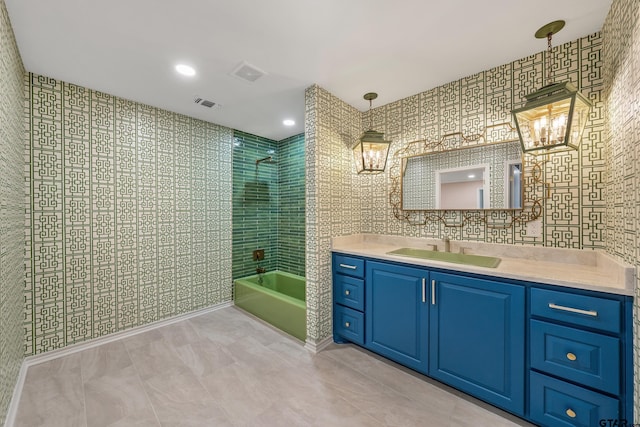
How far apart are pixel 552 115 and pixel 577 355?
1.32 m

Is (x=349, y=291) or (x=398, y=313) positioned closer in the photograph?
(x=398, y=313)

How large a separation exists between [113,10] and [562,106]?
2635 mm

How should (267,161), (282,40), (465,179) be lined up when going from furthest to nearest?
(267,161)
(465,179)
(282,40)

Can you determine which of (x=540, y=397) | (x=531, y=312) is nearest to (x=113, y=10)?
(x=531, y=312)

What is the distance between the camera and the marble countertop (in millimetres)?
1266

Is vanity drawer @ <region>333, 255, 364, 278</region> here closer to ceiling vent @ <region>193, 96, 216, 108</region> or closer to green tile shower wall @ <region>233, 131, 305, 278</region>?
green tile shower wall @ <region>233, 131, 305, 278</region>

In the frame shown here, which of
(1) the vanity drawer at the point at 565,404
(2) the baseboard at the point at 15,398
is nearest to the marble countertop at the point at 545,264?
(1) the vanity drawer at the point at 565,404

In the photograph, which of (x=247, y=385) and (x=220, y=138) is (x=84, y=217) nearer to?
(x=220, y=138)

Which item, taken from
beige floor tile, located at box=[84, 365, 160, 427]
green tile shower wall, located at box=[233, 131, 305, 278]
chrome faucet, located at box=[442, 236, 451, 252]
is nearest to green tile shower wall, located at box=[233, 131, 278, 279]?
green tile shower wall, located at box=[233, 131, 305, 278]

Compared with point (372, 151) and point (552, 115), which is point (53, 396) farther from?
point (552, 115)

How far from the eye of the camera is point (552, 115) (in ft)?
4.93

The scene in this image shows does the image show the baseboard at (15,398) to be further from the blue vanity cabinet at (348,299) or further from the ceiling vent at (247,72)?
the ceiling vent at (247,72)

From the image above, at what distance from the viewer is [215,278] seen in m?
3.29

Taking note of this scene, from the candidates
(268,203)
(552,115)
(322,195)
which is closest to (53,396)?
(322,195)
